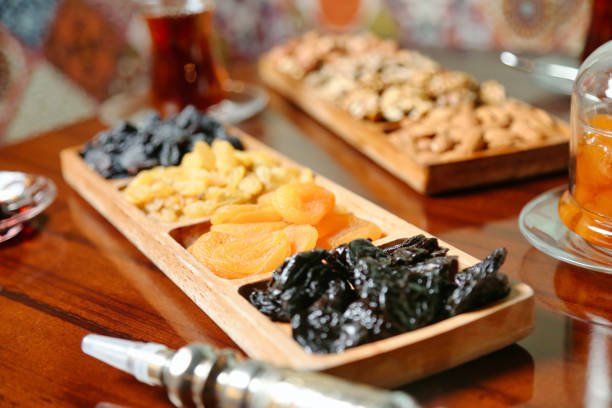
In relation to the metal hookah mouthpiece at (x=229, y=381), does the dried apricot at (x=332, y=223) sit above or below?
below

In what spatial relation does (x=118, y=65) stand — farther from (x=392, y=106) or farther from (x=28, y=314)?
(x=28, y=314)

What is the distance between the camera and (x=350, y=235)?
0.90 meters

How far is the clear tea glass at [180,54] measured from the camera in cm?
146

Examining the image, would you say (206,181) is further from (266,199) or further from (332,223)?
(332,223)

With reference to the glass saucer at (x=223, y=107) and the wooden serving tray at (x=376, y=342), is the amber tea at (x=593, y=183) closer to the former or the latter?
the wooden serving tray at (x=376, y=342)

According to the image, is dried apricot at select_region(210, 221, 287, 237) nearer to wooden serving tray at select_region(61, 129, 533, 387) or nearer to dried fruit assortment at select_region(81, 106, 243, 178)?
wooden serving tray at select_region(61, 129, 533, 387)

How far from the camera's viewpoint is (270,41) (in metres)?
2.69

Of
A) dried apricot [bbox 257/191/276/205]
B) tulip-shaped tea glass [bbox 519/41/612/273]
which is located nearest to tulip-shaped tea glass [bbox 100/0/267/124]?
dried apricot [bbox 257/191/276/205]

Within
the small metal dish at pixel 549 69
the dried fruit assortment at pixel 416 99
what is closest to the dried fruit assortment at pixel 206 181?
the dried fruit assortment at pixel 416 99

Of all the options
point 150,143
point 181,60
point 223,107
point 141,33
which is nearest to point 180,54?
point 181,60

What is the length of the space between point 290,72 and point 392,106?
41cm

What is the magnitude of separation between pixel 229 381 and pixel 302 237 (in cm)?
30

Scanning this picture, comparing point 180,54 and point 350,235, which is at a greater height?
point 180,54

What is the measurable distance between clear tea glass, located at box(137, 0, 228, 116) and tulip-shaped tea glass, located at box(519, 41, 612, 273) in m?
0.80
